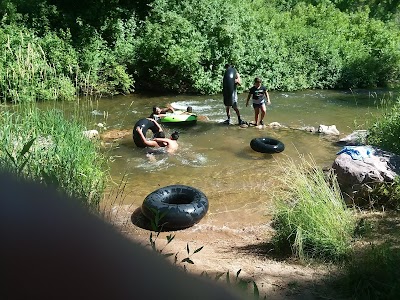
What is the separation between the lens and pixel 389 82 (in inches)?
816

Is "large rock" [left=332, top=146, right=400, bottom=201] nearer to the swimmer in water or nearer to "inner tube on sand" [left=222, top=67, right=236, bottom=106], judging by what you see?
the swimmer in water

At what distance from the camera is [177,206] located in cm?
692

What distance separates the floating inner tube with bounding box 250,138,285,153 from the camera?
→ 10438 mm

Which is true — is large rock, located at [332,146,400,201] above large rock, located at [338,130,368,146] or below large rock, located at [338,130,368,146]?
above

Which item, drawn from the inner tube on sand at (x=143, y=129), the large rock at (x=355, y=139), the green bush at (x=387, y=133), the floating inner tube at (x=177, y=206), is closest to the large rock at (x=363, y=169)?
the green bush at (x=387, y=133)

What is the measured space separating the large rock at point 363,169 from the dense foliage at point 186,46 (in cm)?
916

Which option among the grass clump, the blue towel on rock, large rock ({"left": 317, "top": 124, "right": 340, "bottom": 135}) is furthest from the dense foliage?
the grass clump

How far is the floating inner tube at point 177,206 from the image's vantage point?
6.87 m

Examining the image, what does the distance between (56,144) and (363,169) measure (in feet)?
15.4

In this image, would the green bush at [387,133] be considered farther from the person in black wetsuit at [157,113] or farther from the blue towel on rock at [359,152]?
the person in black wetsuit at [157,113]

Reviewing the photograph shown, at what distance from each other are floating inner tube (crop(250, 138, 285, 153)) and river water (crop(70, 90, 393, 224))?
0.47ft

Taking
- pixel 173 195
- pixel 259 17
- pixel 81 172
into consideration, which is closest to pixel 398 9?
pixel 259 17

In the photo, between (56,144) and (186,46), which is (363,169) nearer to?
(56,144)

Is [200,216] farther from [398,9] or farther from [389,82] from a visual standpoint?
[398,9]
